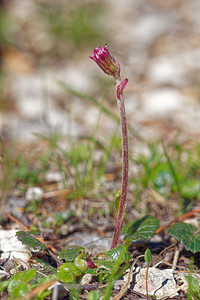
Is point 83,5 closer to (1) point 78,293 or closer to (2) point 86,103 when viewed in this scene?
(2) point 86,103

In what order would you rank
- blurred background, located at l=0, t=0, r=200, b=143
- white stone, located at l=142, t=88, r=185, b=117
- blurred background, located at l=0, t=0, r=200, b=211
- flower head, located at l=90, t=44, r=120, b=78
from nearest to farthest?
flower head, located at l=90, t=44, r=120, b=78, blurred background, located at l=0, t=0, r=200, b=211, blurred background, located at l=0, t=0, r=200, b=143, white stone, located at l=142, t=88, r=185, b=117

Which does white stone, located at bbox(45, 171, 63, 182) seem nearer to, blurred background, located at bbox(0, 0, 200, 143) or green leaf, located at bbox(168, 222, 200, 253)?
blurred background, located at bbox(0, 0, 200, 143)

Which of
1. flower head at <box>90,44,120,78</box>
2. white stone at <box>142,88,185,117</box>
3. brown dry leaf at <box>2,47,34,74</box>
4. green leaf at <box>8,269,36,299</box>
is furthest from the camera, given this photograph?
brown dry leaf at <box>2,47,34,74</box>

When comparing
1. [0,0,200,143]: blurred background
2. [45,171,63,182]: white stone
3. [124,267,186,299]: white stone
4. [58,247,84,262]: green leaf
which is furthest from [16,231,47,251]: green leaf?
[0,0,200,143]: blurred background

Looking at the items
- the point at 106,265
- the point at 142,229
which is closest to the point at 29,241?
the point at 106,265

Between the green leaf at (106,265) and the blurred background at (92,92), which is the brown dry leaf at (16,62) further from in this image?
the green leaf at (106,265)

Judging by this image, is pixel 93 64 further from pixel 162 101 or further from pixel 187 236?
pixel 187 236

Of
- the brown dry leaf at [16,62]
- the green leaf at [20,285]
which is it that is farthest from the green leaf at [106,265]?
the brown dry leaf at [16,62]
